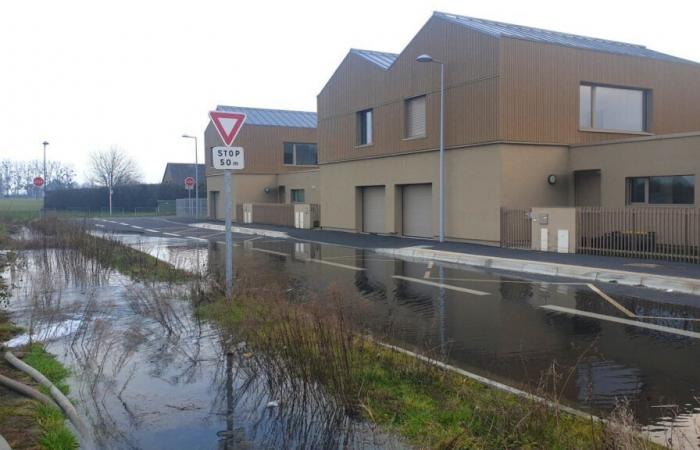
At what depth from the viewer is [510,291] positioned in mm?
13039

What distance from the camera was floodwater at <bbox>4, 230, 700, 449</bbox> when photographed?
5266mm

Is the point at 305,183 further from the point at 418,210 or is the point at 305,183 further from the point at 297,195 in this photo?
the point at 418,210

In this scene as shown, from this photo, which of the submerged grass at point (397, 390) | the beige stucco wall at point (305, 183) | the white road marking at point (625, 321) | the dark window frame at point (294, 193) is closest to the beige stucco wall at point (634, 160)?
the white road marking at point (625, 321)

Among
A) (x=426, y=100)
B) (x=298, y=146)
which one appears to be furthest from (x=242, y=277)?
(x=298, y=146)

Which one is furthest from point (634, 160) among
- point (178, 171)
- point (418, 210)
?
point (178, 171)

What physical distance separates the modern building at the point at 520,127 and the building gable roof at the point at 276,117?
62.3ft

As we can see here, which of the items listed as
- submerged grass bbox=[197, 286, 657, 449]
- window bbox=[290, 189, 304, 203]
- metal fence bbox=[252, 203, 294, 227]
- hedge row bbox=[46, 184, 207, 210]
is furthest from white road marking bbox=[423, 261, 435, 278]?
hedge row bbox=[46, 184, 207, 210]

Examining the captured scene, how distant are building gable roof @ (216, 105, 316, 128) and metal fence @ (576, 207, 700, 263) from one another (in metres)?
30.4

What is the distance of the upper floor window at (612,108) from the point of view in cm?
2331

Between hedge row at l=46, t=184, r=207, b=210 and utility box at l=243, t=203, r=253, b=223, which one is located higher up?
hedge row at l=46, t=184, r=207, b=210

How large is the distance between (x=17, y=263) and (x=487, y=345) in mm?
13812

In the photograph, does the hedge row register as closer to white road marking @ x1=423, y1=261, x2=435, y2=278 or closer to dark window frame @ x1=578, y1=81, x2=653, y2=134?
dark window frame @ x1=578, y1=81, x2=653, y2=134

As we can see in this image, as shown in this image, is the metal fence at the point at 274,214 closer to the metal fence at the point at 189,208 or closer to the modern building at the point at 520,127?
the modern building at the point at 520,127

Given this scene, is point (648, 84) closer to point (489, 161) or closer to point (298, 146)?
point (489, 161)
